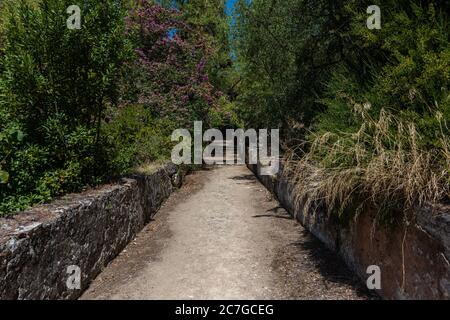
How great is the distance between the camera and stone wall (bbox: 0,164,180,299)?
319cm

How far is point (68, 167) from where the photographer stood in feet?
17.1

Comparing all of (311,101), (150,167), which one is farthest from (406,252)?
(150,167)

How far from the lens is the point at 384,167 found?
373cm

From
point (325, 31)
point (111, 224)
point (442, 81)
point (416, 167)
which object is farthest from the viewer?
point (325, 31)

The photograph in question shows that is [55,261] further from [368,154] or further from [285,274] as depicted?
[368,154]

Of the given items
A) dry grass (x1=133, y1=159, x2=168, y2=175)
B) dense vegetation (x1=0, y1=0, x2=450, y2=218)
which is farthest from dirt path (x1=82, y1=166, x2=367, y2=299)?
dry grass (x1=133, y1=159, x2=168, y2=175)

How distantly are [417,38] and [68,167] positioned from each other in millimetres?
5256

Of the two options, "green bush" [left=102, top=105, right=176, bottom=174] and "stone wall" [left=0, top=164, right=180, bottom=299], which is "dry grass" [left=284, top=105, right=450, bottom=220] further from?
"green bush" [left=102, top=105, right=176, bottom=174]

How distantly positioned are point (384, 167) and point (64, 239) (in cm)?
387

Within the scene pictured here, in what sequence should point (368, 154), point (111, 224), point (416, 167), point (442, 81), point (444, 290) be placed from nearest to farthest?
point (444, 290)
point (416, 167)
point (442, 81)
point (368, 154)
point (111, 224)

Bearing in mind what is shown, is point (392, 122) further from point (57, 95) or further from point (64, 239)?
point (57, 95)

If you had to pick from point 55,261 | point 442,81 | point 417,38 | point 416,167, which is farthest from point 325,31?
point 55,261

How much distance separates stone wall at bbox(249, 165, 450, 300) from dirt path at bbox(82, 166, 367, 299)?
1.30 ft

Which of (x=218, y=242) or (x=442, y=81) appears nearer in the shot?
(x=442, y=81)
